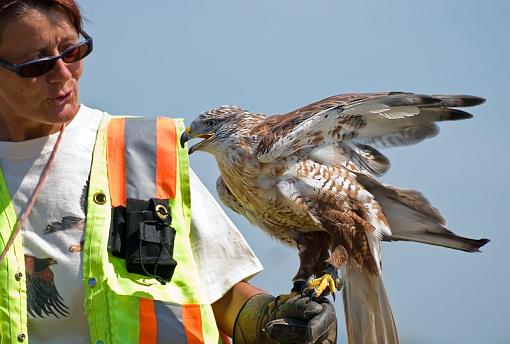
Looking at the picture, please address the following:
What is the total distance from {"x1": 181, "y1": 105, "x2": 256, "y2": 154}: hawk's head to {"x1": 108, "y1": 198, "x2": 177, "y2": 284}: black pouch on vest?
3.09ft

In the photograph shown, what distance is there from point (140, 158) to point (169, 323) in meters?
0.57

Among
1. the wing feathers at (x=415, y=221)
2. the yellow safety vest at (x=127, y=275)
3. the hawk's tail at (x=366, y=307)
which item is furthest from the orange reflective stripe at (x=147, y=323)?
the wing feathers at (x=415, y=221)

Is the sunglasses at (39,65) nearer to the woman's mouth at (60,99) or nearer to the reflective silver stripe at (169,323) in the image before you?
the woman's mouth at (60,99)

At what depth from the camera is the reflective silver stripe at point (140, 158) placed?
2.53 metres

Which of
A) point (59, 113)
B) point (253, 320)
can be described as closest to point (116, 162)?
point (59, 113)

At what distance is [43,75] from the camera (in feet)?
7.85

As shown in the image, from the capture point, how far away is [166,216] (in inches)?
97.1

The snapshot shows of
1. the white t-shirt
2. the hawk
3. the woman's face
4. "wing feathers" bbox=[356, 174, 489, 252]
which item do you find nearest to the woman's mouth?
the woman's face

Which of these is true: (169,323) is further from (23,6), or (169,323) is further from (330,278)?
(23,6)

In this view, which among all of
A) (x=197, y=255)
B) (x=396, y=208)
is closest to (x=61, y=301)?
(x=197, y=255)

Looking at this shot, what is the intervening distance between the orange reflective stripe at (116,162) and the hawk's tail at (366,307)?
110cm

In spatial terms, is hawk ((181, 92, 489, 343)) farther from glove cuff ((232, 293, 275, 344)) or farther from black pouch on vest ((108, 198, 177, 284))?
black pouch on vest ((108, 198, 177, 284))

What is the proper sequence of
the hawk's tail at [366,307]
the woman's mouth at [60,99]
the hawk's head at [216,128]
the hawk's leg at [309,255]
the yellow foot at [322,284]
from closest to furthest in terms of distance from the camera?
1. the woman's mouth at [60,99]
2. the yellow foot at [322,284]
3. the hawk's leg at [309,255]
4. the hawk's tail at [366,307]
5. the hawk's head at [216,128]

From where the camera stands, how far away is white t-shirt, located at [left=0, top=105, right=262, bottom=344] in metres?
2.36
